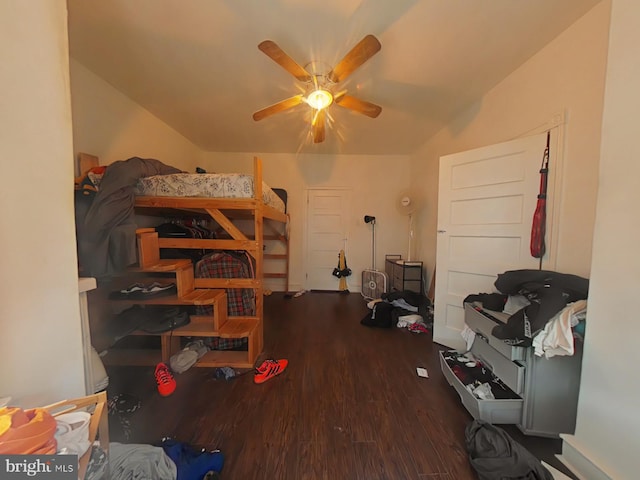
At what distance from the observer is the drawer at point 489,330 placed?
1202mm

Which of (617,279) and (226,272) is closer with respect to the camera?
(617,279)

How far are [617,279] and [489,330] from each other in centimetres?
66

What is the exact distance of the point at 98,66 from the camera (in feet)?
6.08

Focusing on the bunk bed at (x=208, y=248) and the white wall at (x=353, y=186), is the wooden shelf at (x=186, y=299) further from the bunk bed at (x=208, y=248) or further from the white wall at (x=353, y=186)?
the white wall at (x=353, y=186)

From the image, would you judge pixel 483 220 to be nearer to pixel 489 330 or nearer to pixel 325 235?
pixel 489 330

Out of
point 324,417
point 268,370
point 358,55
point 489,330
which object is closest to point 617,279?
point 489,330

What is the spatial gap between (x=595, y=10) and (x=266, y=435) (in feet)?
10.2

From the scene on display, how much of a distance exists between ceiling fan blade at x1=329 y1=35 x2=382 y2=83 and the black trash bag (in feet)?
7.31

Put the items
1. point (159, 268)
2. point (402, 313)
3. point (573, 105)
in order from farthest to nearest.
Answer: point (402, 313) < point (159, 268) < point (573, 105)

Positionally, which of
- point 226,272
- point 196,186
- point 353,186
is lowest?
point 226,272

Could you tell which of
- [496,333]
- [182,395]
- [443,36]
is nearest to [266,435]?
[182,395]

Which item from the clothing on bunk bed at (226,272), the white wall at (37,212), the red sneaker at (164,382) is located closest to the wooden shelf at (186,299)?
the clothing on bunk bed at (226,272)

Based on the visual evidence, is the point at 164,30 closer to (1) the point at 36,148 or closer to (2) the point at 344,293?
(1) the point at 36,148

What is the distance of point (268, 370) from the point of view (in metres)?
1.74
